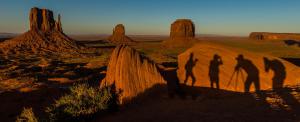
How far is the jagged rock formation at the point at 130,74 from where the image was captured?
13.0 metres

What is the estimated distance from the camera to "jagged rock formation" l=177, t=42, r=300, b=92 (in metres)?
15.0

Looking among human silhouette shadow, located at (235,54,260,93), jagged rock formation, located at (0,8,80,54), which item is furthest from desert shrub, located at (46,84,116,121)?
jagged rock formation, located at (0,8,80,54)

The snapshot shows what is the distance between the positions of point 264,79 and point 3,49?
74.4m

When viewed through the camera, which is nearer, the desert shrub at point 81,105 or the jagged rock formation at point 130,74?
the desert shrub at point 81,105

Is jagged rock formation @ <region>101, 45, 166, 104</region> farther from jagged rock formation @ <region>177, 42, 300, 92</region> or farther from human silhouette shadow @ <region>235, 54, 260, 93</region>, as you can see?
human silhouette shadow @ <region>235, 54, 260, 93</region>

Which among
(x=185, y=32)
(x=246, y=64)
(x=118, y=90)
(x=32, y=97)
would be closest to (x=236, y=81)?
(x=246, y=64)

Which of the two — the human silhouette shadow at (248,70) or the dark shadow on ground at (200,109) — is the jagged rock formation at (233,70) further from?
the dark shadow on ground at (200,109)

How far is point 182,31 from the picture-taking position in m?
119

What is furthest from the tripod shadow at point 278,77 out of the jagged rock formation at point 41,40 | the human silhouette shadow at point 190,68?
the jagged rock formation at point 41,40

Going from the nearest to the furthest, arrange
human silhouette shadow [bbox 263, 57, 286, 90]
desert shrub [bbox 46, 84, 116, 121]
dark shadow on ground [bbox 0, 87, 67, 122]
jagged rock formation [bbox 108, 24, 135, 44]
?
desert shrub [bbox 46, 84, 116, 121] → human silhouette shadow [bbox 263, 57, 286, 90] → dark shadow on ground [bbox 0, 87, 67, 122] → jagged rock formation [bbox 108, 24, 135, 44]

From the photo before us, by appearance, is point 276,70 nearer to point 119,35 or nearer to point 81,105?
point 81,105

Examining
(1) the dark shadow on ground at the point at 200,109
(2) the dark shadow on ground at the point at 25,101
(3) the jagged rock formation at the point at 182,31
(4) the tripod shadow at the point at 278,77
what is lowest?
(2) the dark shadow on ground at the point at 25,101

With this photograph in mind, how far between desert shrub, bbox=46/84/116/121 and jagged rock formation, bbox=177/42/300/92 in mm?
4923

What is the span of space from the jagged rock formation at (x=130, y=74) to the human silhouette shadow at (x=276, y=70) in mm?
5448
